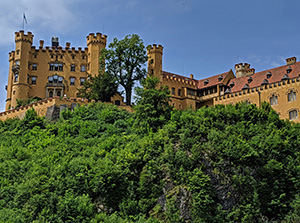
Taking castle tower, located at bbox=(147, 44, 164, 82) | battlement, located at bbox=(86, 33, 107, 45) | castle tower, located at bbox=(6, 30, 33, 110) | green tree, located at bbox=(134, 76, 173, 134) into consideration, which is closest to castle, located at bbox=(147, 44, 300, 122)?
castle tower, located at bbox=(147, 44, 164, 82)

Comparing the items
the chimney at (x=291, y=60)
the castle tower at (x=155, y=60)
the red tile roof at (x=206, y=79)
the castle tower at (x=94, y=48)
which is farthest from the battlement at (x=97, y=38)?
the chimney at (x=291, y=60)

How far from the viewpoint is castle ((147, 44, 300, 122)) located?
182ft

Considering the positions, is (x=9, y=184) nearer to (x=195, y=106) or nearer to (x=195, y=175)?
(x=195, y=175)

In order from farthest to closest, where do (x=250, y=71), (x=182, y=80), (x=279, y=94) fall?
(x=182, y=80)
(x=250, y=71)
(x=279, y=94)

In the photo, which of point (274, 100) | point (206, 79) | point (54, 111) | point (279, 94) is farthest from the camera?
point (206, 79)

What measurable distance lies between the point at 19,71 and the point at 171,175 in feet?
131

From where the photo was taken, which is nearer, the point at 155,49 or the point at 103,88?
the point at 103,88

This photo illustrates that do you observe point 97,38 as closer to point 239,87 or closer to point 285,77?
point 239,87

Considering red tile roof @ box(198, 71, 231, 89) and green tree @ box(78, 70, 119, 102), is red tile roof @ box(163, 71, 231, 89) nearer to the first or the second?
red tile roof @ box(198, 71, 231, 89)

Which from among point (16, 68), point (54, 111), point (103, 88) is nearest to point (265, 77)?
point (103, 88)

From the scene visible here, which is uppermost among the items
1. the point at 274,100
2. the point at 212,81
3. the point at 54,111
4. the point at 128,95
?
the point at 212,81

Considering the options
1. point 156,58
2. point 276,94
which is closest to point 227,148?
point 276,94

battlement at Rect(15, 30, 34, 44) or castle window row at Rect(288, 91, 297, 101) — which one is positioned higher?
battlement at Rect(15, 30, 34, 44)

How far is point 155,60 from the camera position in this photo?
219 feet
